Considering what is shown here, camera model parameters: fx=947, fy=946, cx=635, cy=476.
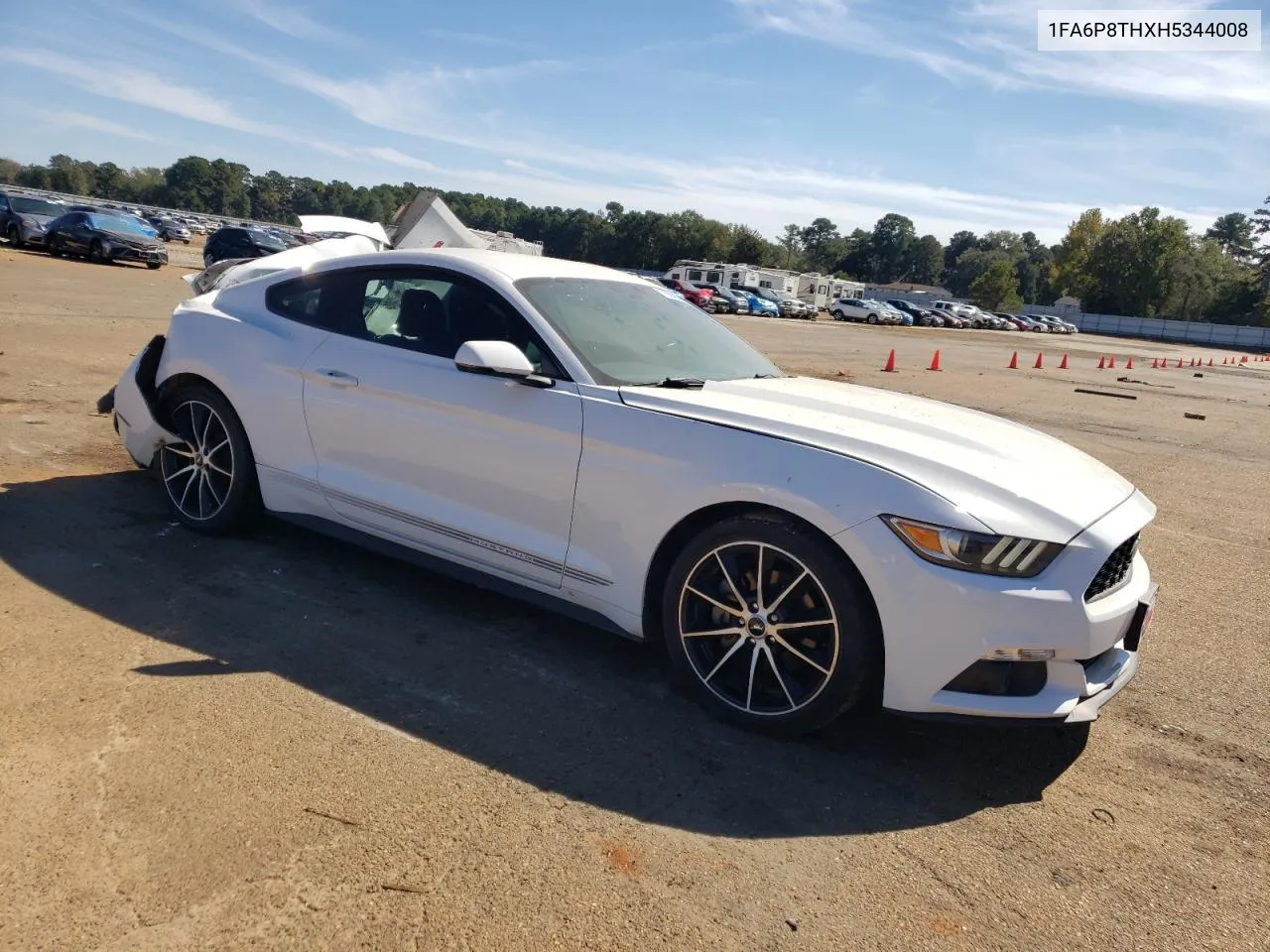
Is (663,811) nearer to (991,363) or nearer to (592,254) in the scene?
(991,363)

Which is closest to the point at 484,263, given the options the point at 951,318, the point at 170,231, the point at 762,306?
the point at 762,306

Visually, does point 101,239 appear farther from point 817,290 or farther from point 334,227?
point 817,290

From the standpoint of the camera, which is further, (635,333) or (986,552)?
(635,333)

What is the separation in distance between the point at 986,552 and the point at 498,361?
1.91 meters

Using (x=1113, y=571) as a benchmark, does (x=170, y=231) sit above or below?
above

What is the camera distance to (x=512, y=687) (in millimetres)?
3557

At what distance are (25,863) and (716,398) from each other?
103 inches

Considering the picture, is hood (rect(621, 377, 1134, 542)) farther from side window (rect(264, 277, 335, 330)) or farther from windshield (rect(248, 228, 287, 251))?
windshield (rect(248, 228, 287, 251))

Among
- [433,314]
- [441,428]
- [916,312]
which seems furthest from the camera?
[916,312]

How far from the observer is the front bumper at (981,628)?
9.60 ft

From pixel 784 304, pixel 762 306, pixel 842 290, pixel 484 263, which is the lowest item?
pixel 484 263

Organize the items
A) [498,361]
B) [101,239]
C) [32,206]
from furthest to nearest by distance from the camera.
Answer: [32,206]
[101,239]
[498,361]

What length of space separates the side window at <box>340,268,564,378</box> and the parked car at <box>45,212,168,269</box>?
1084 inches

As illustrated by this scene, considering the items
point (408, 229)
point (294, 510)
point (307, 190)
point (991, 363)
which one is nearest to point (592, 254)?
point (307, 190)
